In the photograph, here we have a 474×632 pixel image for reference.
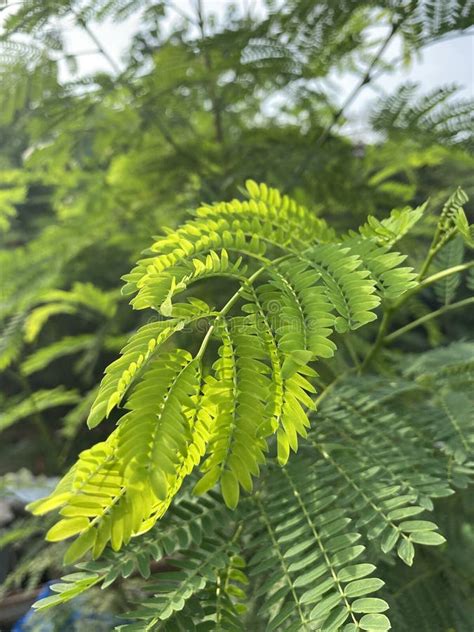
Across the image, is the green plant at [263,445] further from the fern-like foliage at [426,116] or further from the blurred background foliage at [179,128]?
the fern-like foliage at [426,116]

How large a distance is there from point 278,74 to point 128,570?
2.78 feet

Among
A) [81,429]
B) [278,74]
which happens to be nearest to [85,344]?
[81,429]

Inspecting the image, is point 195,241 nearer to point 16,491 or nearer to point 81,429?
point 16,491

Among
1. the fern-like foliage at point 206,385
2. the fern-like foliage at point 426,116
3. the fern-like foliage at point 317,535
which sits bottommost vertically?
the fern-like foliage at point 317,535

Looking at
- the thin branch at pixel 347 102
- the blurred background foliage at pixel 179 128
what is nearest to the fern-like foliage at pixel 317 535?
the blurred background foliage at pixel 179 128

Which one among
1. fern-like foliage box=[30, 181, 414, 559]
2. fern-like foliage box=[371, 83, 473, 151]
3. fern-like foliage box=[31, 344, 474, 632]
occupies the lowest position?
fern-like foliage box=[31, 344, 474, 632]

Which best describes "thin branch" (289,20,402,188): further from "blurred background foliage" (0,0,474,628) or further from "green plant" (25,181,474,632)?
"green plant" (25,181,474,632)

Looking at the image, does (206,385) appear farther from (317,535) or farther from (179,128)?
(179,128)

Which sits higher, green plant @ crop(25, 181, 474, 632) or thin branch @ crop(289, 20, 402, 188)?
thin branch @ crop(289, 20, 402, 188)

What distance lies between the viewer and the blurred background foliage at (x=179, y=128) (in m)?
0.94

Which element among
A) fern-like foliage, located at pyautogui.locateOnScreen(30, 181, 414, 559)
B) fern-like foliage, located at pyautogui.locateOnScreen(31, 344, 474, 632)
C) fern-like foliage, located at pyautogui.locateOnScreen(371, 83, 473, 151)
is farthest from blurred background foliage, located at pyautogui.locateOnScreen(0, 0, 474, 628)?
fern-like foliage, located at pyautogui.locateOnScreen(30, 181, 414, 559)

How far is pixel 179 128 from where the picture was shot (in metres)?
1.16

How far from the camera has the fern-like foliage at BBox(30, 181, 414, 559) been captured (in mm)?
333

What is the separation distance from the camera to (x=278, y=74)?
1.00 m
